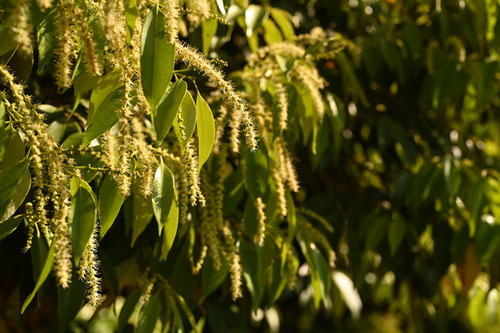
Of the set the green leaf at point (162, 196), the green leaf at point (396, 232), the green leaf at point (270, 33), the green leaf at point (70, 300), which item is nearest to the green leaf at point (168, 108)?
the green leaf at point (162, 196)

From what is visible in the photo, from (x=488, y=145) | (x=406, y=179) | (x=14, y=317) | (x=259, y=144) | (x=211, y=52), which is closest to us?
(x=259, y=144)

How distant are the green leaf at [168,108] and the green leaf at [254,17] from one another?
630 millimetres

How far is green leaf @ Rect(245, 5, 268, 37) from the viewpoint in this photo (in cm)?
161

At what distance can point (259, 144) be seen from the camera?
4.33 ft

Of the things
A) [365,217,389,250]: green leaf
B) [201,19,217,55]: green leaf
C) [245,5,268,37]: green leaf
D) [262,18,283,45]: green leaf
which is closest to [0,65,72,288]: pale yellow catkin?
[201,19,217,55]: green leaf

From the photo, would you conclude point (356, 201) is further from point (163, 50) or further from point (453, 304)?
point (163, 50)

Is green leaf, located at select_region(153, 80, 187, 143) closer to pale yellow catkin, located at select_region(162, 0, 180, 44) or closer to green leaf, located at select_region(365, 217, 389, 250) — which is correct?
pale yellow catkin, located at select_region(162, 0, 180, 44)

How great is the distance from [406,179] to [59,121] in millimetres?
1154

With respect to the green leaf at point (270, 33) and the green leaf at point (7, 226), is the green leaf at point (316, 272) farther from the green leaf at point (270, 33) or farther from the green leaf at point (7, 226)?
the green leaf at point (7, 226)

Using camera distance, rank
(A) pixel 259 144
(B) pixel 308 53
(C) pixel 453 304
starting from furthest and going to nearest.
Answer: (C) pixel 453 304 → (B) pixel 308 53 → (A) pixel 259 144

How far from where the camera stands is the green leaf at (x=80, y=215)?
93 cm

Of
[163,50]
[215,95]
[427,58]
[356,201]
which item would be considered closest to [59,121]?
[215,95]

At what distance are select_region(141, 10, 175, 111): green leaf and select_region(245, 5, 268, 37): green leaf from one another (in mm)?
660

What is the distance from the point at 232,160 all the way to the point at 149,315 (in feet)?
1.92
